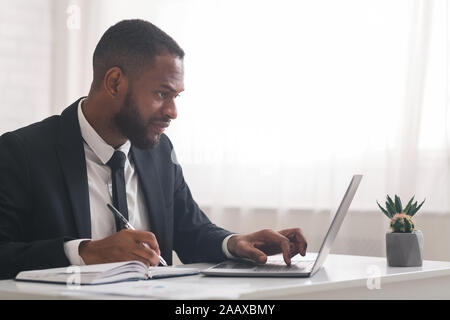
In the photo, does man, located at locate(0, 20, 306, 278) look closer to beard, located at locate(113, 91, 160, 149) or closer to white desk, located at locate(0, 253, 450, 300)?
beard, located at locate(113, 91, 160, 149)

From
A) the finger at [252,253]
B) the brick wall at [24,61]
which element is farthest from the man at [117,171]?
the brick wall at [24,61]

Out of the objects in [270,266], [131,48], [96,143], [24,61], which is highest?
[24,61]

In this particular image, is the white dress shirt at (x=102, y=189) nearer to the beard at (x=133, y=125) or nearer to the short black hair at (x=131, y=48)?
the beard at (x=133, y=125)

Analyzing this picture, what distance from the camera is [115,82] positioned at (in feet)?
6.39

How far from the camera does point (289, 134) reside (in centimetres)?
298

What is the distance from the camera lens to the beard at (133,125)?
73.5 inches

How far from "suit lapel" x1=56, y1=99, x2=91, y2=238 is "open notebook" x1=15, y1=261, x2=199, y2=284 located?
0.37 meters

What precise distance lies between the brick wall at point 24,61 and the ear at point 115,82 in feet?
5.77

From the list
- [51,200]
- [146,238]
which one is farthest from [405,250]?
[51,200]

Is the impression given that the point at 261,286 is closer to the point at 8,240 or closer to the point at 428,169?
the point at 8,240

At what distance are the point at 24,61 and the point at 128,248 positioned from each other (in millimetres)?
2509

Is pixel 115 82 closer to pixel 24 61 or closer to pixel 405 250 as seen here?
pixel 405 250

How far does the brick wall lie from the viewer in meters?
3.53

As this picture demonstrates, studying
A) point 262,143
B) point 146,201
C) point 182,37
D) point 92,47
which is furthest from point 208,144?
point 146,201
